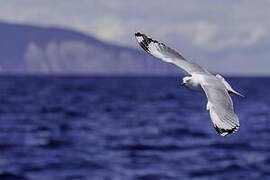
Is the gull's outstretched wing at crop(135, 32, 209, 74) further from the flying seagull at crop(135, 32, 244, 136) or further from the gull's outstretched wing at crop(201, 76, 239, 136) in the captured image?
the gull's outstretched wing at crop(201, 76, 239, 136)

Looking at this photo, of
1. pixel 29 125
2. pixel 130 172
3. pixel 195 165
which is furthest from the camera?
pixel 29 125

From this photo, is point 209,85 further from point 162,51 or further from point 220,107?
point 162,51

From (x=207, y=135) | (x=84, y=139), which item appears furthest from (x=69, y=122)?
(x=207, y=135)

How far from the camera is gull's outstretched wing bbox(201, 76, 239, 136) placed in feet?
19.7

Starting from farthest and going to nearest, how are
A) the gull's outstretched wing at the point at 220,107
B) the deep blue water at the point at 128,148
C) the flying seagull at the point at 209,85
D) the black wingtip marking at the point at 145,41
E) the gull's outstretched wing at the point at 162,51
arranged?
the deep blue water at the point at 128,148 → the black wingtip marking at the point at 145,41 → the gull's outstretched wing at the point at 162,51 → the flying seagull at the point at 209,85 → the gull's outstretched wing at the point at 220,107

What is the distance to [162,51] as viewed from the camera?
355 inches

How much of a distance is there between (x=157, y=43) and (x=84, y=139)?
40.8m

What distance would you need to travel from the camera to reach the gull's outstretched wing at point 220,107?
19.7ft

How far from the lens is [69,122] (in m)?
62.6

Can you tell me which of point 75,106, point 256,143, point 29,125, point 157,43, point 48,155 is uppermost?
point 75,106

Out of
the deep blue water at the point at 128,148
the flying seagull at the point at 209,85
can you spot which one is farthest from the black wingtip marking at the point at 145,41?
the deep blue water at the point at 128,148

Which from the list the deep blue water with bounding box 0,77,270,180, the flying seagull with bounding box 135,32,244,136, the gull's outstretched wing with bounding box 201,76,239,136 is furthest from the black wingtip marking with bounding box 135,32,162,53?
the deep blue water with bounding box 0,77,270,180

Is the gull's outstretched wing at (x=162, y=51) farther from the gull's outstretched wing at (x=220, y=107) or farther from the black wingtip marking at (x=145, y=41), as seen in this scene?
the gull's outstretched wing at (x=220, y=107)

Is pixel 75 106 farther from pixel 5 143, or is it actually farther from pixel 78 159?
pixel 78 159
